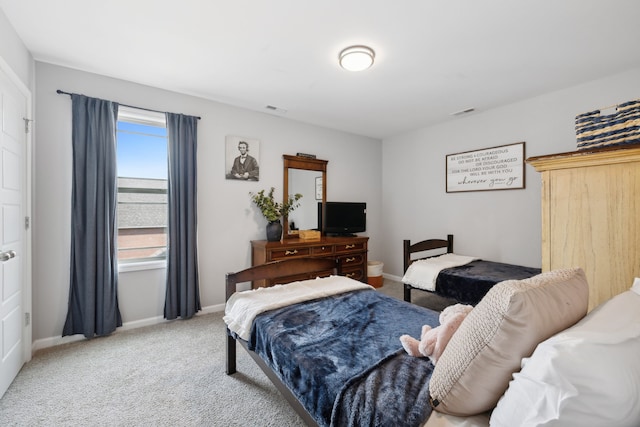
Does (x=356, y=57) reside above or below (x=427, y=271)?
above

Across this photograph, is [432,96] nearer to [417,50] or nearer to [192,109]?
[417,50]

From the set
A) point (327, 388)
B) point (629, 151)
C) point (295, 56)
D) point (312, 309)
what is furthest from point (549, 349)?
point (295, 56)

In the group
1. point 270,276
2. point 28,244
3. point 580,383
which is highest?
point 28,244

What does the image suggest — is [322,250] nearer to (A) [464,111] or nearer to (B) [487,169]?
(B) [487,169]

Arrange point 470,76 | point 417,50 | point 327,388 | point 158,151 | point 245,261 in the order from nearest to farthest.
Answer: point 327,388
point 417,50
point 470,76
point 158,151
point 245,261

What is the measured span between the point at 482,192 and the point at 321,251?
229cm

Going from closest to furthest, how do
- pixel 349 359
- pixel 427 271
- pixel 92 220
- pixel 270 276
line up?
pixel 349 359 → pixel 270 276 → pixel 92 220 → pixel 427 271

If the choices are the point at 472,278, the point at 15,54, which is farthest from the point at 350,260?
the point at 15,54

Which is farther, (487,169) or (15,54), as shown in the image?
(487,169)

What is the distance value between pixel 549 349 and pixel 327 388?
0.77 metres

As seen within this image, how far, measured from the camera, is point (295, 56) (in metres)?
2.39

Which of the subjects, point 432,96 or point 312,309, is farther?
point 432,96

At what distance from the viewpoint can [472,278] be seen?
111 inches

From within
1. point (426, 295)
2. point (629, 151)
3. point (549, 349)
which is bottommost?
point (426, 295)
